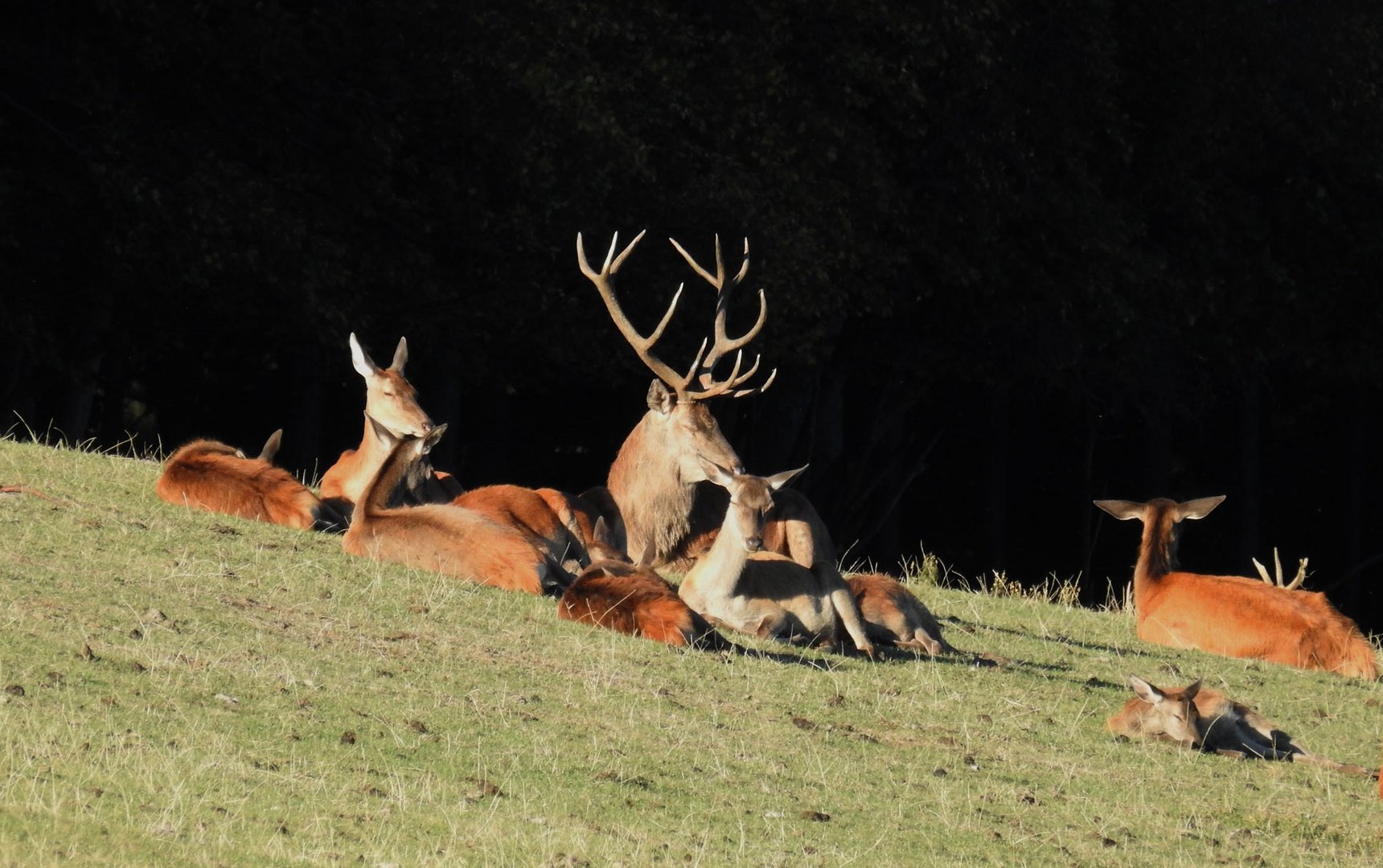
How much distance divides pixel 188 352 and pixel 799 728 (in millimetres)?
16954

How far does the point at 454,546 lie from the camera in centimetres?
995

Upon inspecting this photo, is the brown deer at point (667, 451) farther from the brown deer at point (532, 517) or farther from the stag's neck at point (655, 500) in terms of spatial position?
the brown deer at point (532, 517)

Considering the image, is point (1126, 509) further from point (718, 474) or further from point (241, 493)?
point (241, 493)

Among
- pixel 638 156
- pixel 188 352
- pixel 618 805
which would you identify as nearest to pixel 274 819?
pixel 618 805

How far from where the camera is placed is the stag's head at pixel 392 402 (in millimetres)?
12180

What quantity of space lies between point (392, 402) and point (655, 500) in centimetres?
169

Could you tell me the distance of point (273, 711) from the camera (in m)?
6.48

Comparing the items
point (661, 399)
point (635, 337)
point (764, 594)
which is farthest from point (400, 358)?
point (764, 594)

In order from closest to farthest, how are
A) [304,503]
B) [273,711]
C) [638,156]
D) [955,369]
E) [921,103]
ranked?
[273,711]
[304,503]
[638,156]
[921,103]
[955,369]

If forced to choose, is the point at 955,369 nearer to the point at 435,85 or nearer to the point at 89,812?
the point at 435,85

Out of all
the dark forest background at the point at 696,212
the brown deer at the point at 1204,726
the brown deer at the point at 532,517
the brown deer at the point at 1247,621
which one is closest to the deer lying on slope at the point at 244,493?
the brown deer at the point at 532,517

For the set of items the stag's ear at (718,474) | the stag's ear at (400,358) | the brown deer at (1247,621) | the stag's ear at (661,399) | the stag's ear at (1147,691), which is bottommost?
the brown deer at (1247,621)

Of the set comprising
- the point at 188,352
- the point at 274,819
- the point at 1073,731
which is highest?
the point at 274,819

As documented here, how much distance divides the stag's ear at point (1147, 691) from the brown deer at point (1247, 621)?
3046 mm
